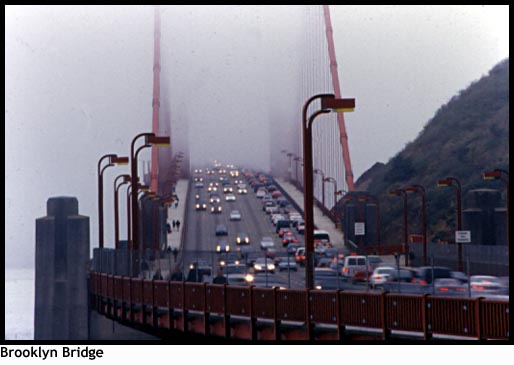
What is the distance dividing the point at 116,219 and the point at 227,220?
9516 cm

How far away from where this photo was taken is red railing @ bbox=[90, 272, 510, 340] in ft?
81.7

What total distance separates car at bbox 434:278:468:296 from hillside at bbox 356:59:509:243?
96.1 meters

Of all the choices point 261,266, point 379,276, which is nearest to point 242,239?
point 261,266

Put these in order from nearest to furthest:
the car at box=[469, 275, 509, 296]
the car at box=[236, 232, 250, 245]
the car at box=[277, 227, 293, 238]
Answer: the car at box=[469, 275, 509, 296], the car at box=[236, 232, 250, 245], the car at box=[277, 227, 293, 238]

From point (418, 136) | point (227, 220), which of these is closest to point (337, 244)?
point (227, 220)

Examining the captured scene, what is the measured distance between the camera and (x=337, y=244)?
11694 centimetres

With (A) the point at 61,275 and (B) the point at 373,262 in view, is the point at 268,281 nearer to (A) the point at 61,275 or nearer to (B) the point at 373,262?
(B) the point at 373,262

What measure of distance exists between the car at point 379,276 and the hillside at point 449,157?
3629 inches

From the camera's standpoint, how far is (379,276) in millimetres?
33906

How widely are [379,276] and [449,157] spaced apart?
5294 inches

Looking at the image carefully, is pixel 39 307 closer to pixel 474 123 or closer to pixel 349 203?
pixel 349 203

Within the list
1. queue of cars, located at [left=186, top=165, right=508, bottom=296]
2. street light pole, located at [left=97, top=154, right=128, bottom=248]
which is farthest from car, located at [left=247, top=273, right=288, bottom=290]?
street light pole, located at [left=97, top=154, right=128, bottom=248]

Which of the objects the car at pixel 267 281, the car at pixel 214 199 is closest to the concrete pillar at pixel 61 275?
the car at pixel 267 281

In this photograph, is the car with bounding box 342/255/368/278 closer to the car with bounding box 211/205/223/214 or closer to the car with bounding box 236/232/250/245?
the car with bounding box 236/232/250/245
